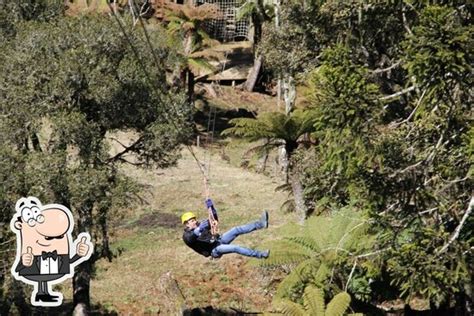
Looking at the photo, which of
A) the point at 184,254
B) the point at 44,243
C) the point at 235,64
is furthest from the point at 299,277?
the point at 235,64

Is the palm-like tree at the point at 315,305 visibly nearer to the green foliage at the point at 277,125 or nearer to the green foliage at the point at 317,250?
the green foliage at the point at 317,250

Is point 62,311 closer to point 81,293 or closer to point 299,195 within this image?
point 81,293

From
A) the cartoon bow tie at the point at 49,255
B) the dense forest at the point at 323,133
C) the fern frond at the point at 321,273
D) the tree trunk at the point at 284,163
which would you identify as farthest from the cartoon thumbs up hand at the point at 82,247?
the tree trunk at the point at 284,163

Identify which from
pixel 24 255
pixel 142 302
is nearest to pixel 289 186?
pixel 142 302

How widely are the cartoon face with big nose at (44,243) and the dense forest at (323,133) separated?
9.15ft

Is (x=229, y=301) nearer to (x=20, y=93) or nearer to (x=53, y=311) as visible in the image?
(x=53, y=311)

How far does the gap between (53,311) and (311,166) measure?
7.89 m

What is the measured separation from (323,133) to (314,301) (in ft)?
10.9

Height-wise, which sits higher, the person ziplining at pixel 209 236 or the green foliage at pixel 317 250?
the person ziplining at pixel 209 236

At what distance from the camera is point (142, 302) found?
858 inches

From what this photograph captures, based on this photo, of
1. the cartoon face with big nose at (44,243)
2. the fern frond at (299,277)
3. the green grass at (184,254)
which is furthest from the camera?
the green grass at (184,254)

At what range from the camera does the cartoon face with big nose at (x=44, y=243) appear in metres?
12.2

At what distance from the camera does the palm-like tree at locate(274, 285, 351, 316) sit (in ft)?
45.7

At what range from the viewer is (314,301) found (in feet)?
46.6
